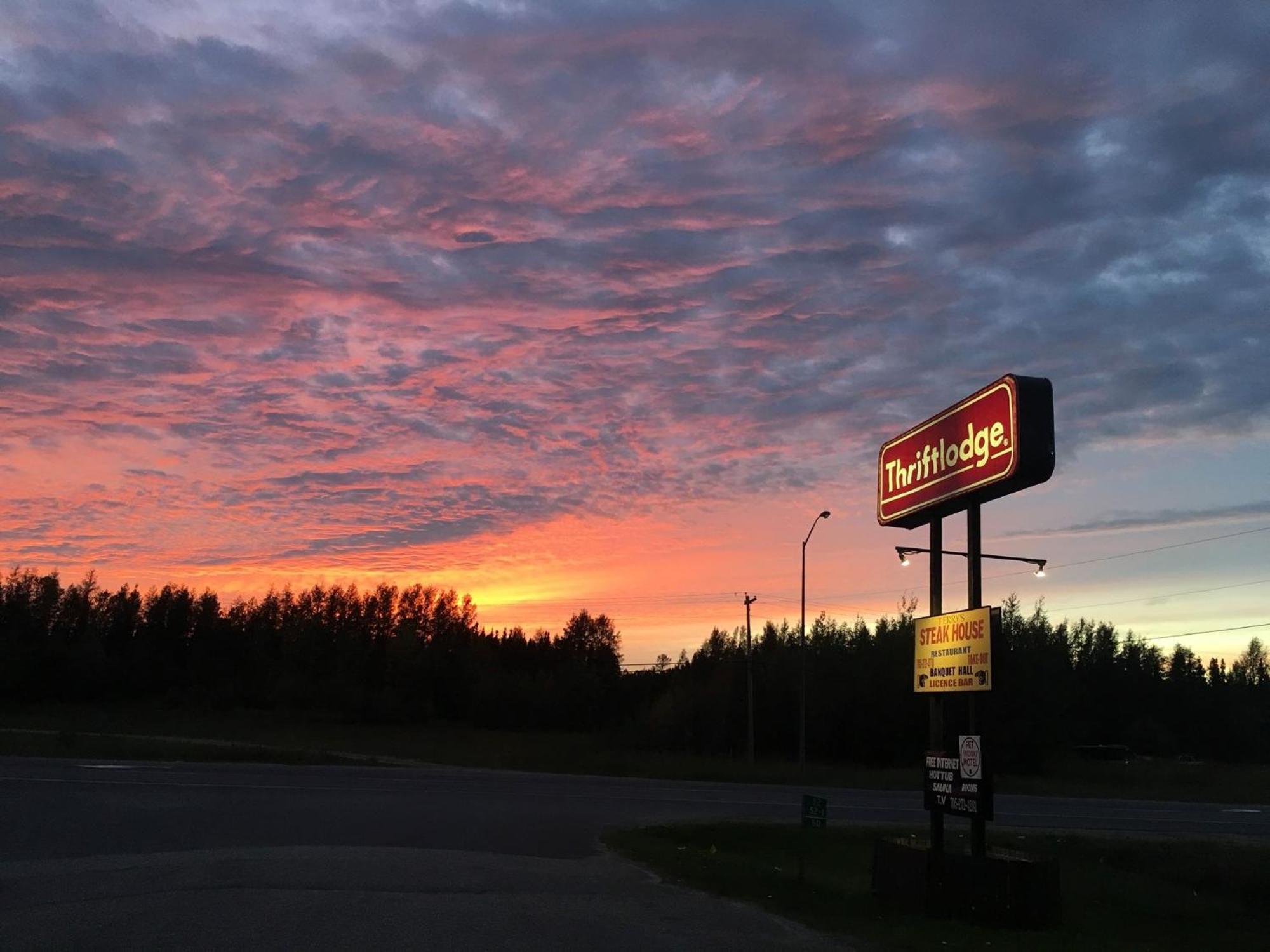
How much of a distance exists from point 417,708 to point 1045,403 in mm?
117609

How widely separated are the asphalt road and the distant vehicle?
66342 millimetres

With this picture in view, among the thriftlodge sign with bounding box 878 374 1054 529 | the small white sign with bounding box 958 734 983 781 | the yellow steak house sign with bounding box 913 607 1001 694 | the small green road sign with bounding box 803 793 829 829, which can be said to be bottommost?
the small green road sign with bounding box 803 793 829 829

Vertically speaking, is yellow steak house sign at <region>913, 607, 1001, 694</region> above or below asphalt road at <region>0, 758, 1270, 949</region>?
above

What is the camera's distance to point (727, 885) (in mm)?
14148

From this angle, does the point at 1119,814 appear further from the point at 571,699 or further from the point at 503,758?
the point at 571,699

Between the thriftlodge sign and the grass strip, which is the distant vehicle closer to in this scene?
the grass strip

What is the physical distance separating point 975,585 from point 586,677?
111034 millimetres

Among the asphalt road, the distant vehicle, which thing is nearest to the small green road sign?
the asphalt road

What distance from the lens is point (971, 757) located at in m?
13.0

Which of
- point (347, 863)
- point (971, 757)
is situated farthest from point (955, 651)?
point (347, 863)

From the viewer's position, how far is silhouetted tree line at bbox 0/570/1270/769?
75.5 meters

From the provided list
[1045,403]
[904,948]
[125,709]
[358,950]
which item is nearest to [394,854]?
[358,950]

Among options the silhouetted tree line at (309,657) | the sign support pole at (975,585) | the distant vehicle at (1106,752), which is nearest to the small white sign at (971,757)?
the sign support pole at (975,585)

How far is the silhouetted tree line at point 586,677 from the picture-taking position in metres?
75.5
